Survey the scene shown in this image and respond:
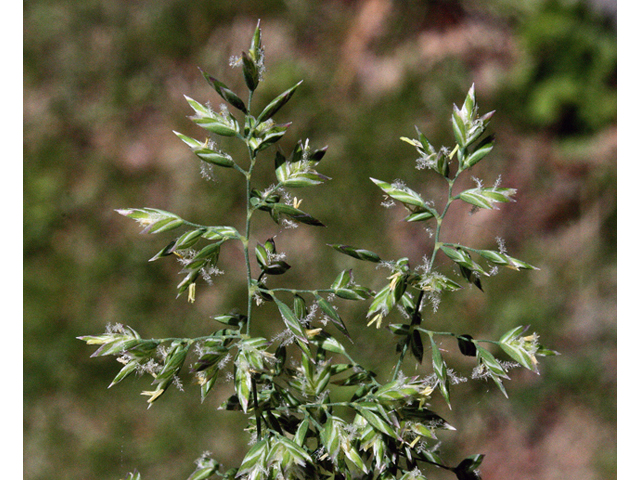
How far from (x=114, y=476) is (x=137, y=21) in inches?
46.3

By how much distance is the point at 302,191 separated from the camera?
1.27 metres

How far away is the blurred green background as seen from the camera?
1.25 m

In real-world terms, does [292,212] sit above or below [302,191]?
above

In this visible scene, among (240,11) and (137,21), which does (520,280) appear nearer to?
(240,11)

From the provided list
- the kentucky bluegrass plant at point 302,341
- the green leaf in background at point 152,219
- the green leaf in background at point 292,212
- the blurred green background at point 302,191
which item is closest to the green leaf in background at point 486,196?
the kentucky bluegrass plant at point 302,341

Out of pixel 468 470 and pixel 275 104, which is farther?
pixel 468 470

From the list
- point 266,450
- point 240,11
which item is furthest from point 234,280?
point 266,450

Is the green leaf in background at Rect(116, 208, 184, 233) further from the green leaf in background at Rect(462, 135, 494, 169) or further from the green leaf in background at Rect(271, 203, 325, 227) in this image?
the green leaf in background at Rect(462, 135, 494, 169)

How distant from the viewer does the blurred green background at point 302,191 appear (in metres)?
1.25

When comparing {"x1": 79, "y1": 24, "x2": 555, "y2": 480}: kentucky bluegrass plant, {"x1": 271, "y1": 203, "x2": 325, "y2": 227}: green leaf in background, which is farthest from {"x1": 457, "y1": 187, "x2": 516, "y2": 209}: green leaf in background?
{"x1": 271, "y1": 203, "x2": 325, "y2": 227}: green leaf in background

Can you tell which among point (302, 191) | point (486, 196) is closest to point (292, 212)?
point (486, 196)

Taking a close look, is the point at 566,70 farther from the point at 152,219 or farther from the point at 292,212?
the point at 152,219

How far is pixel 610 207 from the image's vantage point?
1.36 m

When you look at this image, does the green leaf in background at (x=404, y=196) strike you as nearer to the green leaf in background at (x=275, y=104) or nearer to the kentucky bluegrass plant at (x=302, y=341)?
the kentucky bluegrass plant at (x=302, y=341)
